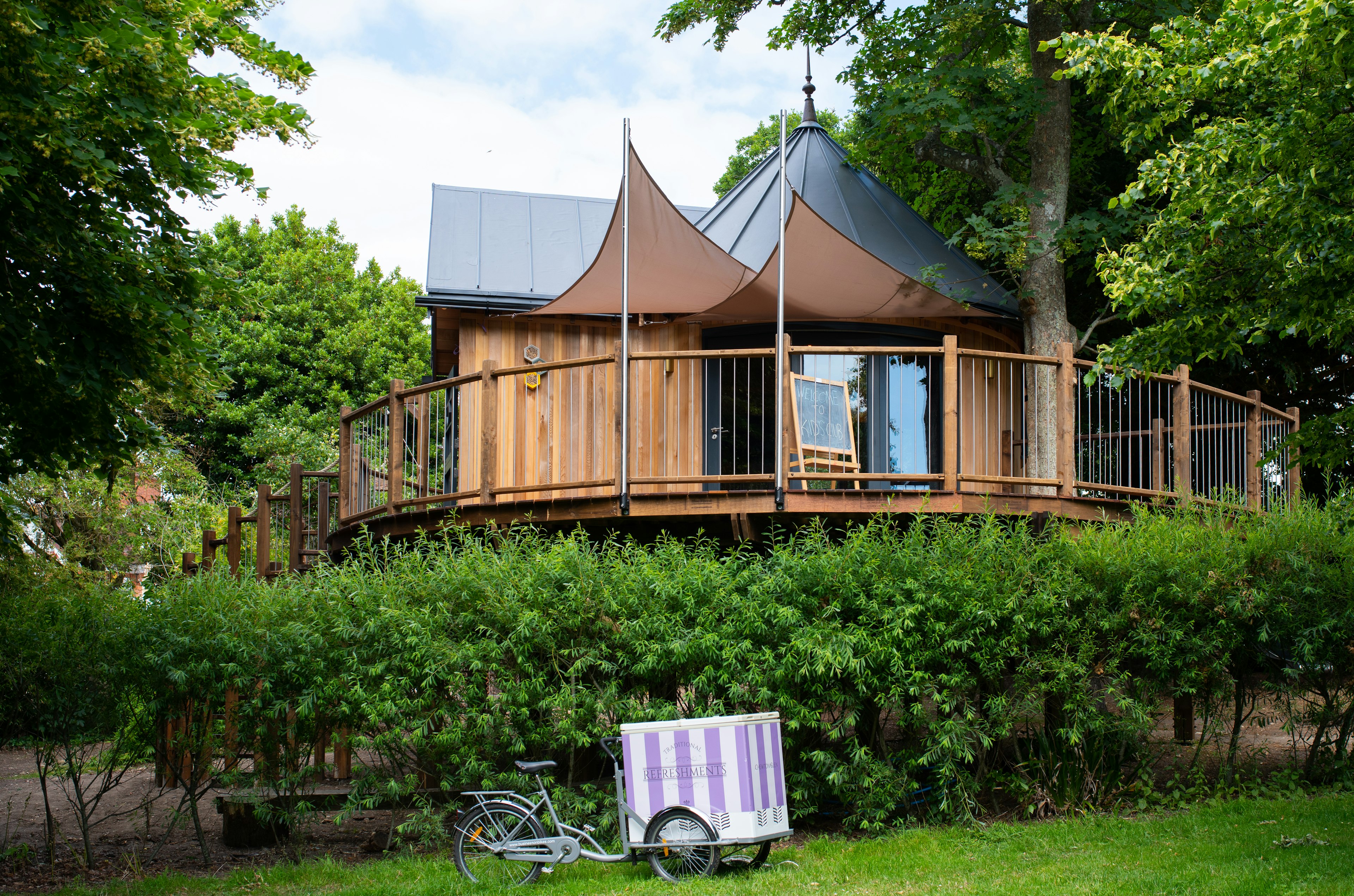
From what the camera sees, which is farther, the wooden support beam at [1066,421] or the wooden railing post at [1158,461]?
the wooden railing post at [1158,461]

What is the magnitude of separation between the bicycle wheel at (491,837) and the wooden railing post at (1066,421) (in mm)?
5201

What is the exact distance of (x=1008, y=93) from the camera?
12828 mm

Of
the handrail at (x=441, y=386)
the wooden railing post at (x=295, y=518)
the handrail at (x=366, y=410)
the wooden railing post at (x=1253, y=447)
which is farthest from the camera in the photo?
the wooden railing post at (x=295, y=518)

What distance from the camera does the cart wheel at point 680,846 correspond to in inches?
243

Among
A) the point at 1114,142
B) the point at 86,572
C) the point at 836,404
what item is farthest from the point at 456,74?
the point at 836,404

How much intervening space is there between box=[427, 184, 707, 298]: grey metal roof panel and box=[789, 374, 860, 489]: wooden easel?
3746 millimetres

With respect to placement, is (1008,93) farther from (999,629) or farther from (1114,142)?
(999,629)

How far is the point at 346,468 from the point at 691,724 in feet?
20.6

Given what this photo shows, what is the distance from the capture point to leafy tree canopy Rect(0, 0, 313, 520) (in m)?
6.03

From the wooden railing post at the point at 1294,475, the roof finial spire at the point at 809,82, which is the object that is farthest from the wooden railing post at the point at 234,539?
the wooden railing post at the point at 1294,475

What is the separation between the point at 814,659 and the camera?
7125 millimetres

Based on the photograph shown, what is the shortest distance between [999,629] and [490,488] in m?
4.34

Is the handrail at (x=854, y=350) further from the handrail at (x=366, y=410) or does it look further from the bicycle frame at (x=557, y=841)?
the handrail at (x=366, y=410)

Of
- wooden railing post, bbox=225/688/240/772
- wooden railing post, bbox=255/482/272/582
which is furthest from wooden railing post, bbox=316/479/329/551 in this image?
wooden railing post, bbox=225/688/240/772
